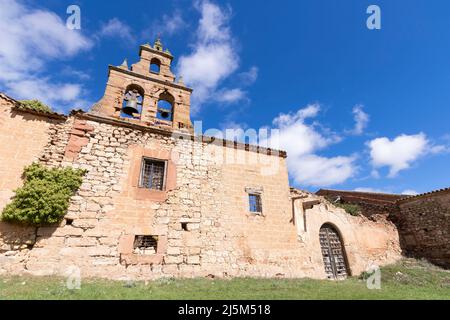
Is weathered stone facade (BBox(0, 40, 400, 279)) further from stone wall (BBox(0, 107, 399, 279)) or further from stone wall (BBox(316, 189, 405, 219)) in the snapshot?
stone wall (BBox(316, 189, 405, 219))

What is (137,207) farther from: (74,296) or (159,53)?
(159,53)

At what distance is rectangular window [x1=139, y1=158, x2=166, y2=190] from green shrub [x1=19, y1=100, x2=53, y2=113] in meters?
3.39

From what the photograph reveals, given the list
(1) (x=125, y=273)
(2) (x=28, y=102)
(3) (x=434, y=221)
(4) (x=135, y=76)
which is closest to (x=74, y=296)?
(1) (x=125, y=273)

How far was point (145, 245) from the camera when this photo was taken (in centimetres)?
775

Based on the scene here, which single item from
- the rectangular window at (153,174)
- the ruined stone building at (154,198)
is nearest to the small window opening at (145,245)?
the ruined stone building at (154,198)

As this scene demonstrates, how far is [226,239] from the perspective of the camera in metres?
8.70

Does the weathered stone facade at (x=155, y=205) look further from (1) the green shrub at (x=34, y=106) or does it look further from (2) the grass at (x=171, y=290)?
(2) the grass at (x=171, y=290)

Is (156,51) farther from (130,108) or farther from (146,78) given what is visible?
(130,108)

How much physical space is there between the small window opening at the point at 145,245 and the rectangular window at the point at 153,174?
1655 millimetres

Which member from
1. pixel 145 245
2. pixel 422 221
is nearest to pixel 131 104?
pixel 145 245

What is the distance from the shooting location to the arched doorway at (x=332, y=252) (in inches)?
446

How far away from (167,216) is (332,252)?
26.7ft

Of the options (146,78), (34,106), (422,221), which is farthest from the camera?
(422,221)

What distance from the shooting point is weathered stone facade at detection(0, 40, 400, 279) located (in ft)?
22.7
